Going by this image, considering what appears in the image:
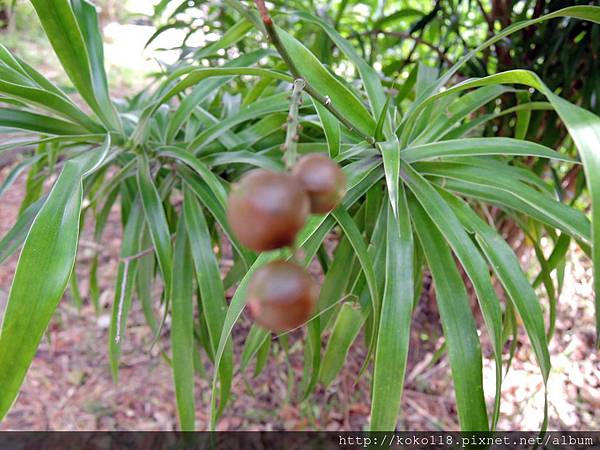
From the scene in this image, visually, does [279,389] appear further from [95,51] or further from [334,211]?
[95,51]

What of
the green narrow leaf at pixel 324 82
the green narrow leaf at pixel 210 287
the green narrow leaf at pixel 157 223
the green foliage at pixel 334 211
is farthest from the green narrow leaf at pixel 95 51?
the green narrow leaf at pixel 324 82

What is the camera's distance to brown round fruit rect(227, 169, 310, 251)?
0.66 ft

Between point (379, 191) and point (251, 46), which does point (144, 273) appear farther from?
point (251, 46)

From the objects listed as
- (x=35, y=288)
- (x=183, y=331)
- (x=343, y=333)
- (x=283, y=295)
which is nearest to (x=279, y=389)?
(x=183, y=331)

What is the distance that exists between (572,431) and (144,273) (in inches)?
52.7

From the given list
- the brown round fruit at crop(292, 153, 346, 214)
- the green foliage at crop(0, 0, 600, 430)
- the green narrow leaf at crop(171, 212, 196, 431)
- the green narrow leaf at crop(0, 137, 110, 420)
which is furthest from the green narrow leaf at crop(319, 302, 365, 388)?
the brown round fruit at crop(292, 153, 346, 214)

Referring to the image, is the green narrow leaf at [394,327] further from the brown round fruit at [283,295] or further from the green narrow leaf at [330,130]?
the brown round fruit at [283,295]

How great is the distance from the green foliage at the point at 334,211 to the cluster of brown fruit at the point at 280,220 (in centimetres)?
24

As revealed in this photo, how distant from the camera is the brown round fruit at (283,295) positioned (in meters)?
0.21

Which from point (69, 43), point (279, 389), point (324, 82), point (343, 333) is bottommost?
point (279, 389)

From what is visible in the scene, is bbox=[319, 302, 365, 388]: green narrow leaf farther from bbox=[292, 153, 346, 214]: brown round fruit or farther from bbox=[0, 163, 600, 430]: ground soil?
bbox=[0, 163, 600, 430]: ground soil

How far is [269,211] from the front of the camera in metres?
0.20

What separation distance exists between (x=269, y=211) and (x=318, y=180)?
0.04 meters

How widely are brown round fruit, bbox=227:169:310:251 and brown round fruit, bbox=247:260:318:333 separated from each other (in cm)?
2
